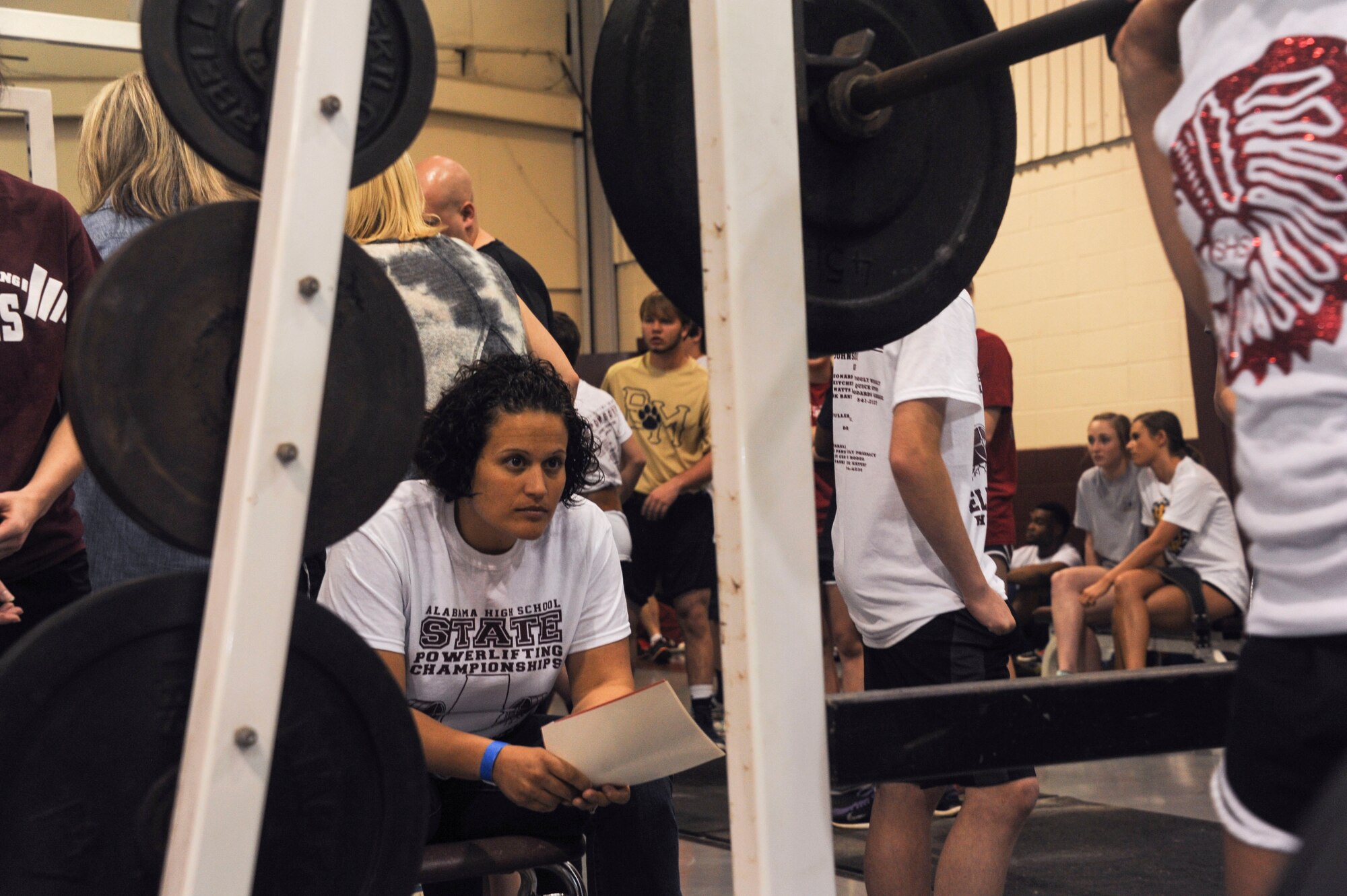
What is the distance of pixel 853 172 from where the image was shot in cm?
122

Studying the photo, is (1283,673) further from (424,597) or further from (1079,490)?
(1079,490)

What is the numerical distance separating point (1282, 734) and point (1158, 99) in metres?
0.45

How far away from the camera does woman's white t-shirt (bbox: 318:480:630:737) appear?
5.67 feet

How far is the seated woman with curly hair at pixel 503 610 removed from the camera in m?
1.71

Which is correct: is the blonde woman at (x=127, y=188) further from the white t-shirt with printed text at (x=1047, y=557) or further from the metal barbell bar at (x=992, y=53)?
the white t-shirt with printed text at (x=1047, y=557)

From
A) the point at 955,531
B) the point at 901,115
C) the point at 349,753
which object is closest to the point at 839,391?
the point at 955,531

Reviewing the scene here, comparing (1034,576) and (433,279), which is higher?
(433,279)

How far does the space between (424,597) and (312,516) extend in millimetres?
734

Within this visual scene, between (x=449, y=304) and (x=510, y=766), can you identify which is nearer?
(x=510, y=766)

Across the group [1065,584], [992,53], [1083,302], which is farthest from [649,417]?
[992,53]

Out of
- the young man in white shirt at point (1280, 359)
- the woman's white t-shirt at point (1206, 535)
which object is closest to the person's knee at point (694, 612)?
the woman's white t-shirt at point (1206, 535)

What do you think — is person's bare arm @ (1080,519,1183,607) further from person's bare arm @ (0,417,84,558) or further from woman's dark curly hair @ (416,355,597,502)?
person's bare arm @ (0,417,84,558)

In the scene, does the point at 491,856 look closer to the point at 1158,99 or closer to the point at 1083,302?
the point at 1158,99

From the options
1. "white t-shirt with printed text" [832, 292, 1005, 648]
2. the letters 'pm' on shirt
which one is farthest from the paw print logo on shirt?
"white t-shirt with printed text" [832, 292, 1005, 648]
